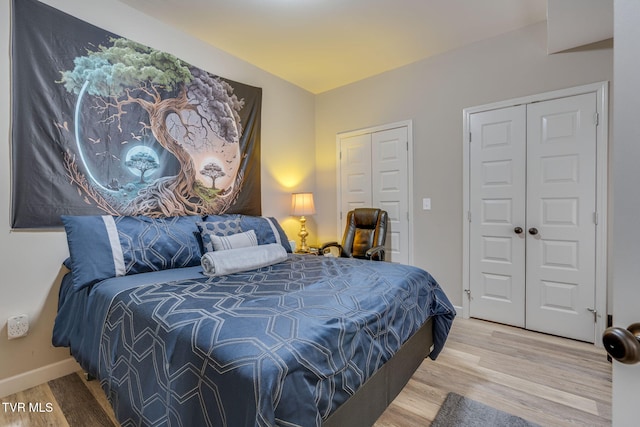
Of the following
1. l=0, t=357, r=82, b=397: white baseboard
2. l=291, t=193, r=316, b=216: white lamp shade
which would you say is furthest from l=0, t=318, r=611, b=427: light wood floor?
l=291, t=193, r=316, b=216: white lamp shade

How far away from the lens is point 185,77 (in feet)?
8.62

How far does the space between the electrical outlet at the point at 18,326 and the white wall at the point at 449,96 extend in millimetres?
3337

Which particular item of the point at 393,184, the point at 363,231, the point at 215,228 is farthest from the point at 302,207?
the point at 215,228

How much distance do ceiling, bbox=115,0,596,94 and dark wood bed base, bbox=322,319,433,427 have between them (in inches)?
98.6

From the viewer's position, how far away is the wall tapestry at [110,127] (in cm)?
186

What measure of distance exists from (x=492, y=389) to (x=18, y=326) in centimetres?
304

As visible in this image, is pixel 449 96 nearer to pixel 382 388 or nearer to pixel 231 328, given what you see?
pixel 382 388

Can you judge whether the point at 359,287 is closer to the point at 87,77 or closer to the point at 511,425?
the point at 511,425

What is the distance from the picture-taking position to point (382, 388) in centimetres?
139

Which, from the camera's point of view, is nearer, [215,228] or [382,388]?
[382,388]

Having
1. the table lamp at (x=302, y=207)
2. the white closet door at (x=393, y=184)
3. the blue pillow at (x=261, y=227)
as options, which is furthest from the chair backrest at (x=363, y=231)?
the blue pillow at (x=261, y=227)

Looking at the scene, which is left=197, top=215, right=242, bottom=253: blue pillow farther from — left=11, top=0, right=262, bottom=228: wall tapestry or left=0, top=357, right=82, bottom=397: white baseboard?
left=0, top=357, right=82, bottom=397: white baseboard

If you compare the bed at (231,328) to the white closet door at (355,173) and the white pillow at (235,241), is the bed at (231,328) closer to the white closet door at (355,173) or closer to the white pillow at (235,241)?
the white pillow at (235,241)

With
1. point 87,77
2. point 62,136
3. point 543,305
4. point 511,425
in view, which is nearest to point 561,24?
point 543,305
